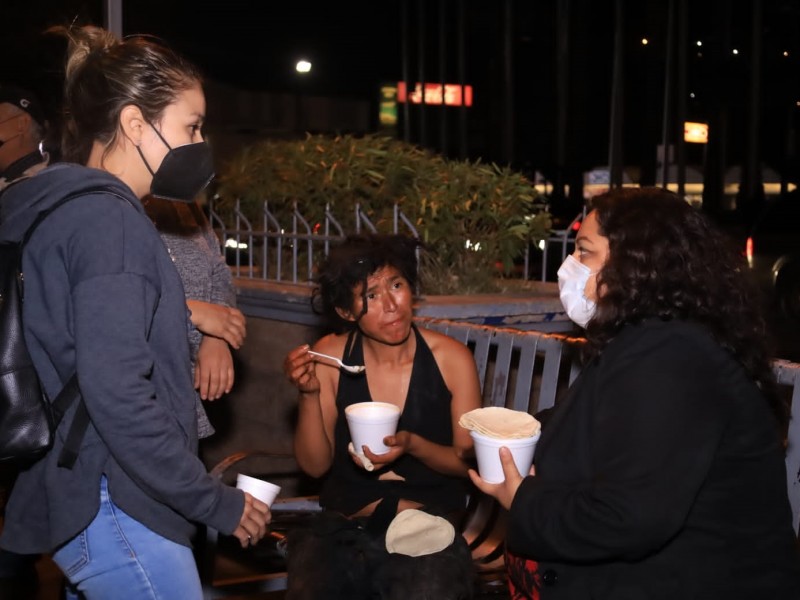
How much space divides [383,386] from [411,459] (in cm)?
29

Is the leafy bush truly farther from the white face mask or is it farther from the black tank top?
the white face mask

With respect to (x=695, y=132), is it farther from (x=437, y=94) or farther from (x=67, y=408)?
(x=67, y=408)

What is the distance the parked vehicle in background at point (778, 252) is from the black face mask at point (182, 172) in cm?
1079

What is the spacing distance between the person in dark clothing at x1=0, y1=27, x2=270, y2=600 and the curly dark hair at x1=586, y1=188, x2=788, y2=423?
37.1 inches

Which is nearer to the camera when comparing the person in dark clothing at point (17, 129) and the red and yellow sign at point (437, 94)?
the person in dark clothing at point (17, 129)

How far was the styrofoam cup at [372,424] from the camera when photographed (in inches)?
113

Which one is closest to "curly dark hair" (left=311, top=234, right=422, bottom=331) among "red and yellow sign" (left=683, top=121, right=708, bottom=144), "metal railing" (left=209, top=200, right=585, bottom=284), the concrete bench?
the concrete bench

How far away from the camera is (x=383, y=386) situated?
3.52 meters

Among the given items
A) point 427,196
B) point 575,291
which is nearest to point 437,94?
point 427,196

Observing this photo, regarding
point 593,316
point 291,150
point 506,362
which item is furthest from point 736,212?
point 593,316

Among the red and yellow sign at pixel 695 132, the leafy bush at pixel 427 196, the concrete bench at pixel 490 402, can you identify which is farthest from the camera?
the red and yellow sign at pixel 695 132

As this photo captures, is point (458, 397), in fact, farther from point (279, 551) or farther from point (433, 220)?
point (433, 220)

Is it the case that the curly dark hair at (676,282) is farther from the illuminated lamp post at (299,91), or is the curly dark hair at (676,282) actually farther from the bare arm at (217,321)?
the illuminated lamp post at (299,91)

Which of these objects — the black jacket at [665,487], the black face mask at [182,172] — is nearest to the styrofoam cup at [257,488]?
the black jacket at [665,487]
